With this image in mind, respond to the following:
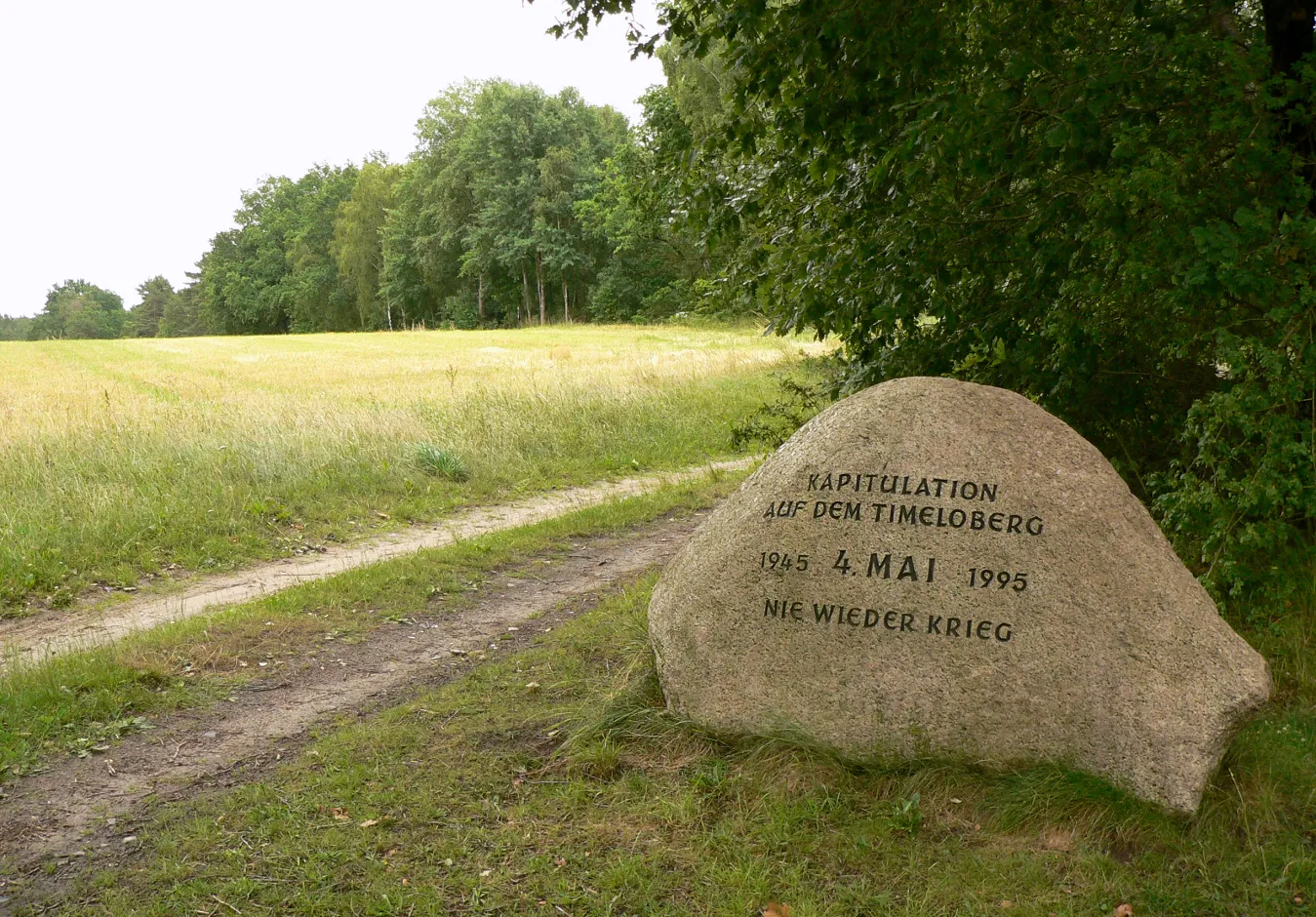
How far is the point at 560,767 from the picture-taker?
208 inches

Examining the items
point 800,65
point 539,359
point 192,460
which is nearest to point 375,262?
point 539,359

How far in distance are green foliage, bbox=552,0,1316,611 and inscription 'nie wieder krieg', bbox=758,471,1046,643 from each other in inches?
40.2

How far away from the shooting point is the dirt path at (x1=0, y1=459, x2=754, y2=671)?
26.1 feet

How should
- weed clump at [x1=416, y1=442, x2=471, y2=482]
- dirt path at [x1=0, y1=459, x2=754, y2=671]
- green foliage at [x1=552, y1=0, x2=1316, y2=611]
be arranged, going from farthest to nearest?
weed clump at [x1=416, y1=442, x2=471, y2=482] < dirt path at [x1=0, y1=459, x2=754, y2=671] < green foliage at [x1=552, y1=0, x2=1316, y2=611]

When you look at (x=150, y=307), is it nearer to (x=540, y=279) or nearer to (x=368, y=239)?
(x=368, y=239)

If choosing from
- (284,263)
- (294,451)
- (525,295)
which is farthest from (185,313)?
(294,451)

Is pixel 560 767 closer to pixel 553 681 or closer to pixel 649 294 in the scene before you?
pixel 553 681

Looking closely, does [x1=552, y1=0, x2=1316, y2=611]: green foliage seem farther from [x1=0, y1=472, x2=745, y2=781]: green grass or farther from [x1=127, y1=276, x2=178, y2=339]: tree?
[x1=127, y1=276, x2=178, y2=339]: tree

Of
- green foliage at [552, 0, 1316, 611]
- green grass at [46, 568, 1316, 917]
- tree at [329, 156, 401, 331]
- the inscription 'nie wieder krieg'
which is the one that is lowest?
green grass at [46, 568, 1316, 917]

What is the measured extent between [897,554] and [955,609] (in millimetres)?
380

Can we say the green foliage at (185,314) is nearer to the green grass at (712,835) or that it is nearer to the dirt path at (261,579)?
the dirt path at (261,579)

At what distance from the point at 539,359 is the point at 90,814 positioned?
2768 centimetres

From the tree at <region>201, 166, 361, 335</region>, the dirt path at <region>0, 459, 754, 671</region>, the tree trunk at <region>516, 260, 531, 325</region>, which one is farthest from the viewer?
the tree at <region>201, 166, 361, 335</region>

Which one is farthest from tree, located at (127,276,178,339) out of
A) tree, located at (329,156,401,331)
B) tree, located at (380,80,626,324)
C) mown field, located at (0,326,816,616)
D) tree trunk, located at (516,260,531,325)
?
mown field, located at (0,326,816,616)
